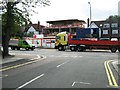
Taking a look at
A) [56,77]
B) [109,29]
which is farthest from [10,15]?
[109,29]

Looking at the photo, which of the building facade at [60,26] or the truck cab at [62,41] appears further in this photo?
the building facade at [60,26]

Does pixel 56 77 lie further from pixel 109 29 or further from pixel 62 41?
pixel 109 29

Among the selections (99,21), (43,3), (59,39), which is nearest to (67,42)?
(59,39)

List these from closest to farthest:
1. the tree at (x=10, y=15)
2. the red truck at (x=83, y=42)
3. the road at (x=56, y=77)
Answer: the road at (x=56, y=77), the tree at (x=10, y=15), the red truck at (x=83, y=42)

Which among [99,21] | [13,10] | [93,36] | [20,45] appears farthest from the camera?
[99,21]

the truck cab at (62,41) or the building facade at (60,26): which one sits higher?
the building facade at (60,26)

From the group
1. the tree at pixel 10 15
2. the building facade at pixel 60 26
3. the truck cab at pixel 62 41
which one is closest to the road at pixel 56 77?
the tree at pixel 10 15

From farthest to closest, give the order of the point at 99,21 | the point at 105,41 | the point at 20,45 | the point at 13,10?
the point at 99,21 < the point at 20,45 < the point at 105,41 < the point at 13,10

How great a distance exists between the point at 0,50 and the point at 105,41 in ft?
82.4

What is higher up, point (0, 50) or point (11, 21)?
point (11, 21)

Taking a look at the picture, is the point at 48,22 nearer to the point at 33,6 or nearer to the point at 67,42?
the point at 67,42

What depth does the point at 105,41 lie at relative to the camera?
56.8 meters

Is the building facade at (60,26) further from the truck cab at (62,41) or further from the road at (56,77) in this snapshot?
the road at (56,77)

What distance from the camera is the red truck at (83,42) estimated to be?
56781 mm
